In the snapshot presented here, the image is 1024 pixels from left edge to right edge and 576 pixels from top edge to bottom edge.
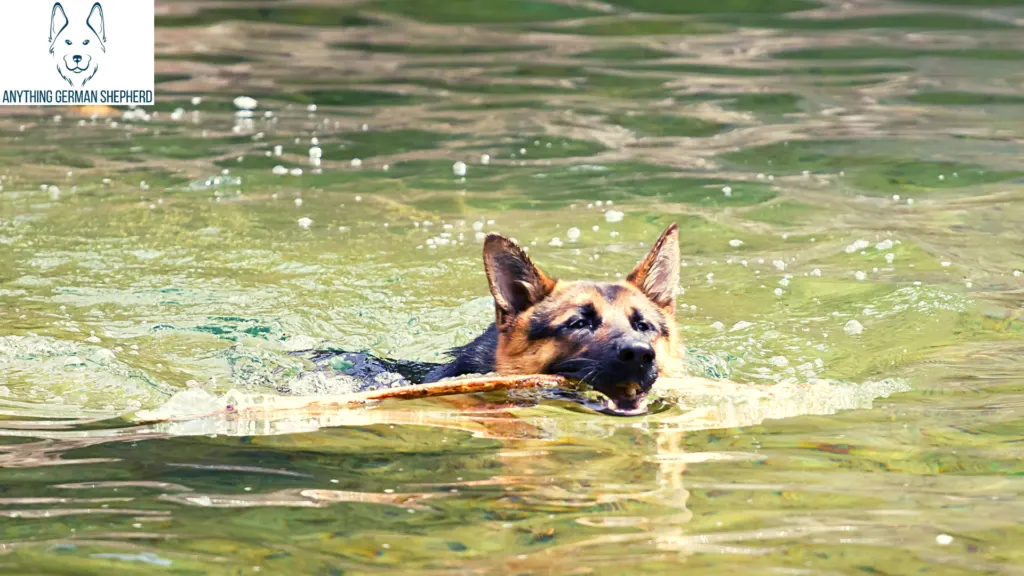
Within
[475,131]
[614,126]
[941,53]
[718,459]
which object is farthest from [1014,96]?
[718,459]

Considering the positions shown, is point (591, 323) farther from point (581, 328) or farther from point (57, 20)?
point (57, 20)

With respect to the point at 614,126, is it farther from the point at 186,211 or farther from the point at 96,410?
the point at 96,410

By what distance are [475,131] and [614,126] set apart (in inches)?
58.2

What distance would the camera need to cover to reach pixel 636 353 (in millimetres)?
5098

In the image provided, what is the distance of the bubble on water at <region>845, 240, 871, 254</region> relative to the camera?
8788 mm

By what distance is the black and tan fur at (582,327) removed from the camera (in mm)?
5258

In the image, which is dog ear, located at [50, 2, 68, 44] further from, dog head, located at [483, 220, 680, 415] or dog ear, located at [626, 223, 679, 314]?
dog ear, located at [626, 223, 679, 314]

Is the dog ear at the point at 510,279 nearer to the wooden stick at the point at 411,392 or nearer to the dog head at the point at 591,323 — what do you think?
the dog head at the point at 591,323

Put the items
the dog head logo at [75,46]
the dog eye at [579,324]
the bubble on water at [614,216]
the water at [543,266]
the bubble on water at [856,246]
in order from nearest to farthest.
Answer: the water at [543,266] → the dog eye at [579,324] → the bubble on water at [856,246] → the bubble on water at [614,216] → the dog head logo at [75,46]

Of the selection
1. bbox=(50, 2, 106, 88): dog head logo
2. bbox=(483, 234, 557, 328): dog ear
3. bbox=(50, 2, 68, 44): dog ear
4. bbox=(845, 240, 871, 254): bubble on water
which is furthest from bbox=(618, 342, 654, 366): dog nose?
bbox=(50, 2, 68, 44): dog ear

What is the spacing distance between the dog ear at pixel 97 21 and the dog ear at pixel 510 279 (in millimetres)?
9217

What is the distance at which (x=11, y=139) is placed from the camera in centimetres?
1251

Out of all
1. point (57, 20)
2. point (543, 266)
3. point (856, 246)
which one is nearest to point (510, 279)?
point (543, 266)

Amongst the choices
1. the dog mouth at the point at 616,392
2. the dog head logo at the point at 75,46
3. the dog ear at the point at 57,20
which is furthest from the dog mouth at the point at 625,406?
the dog ear at the point at 57,20
